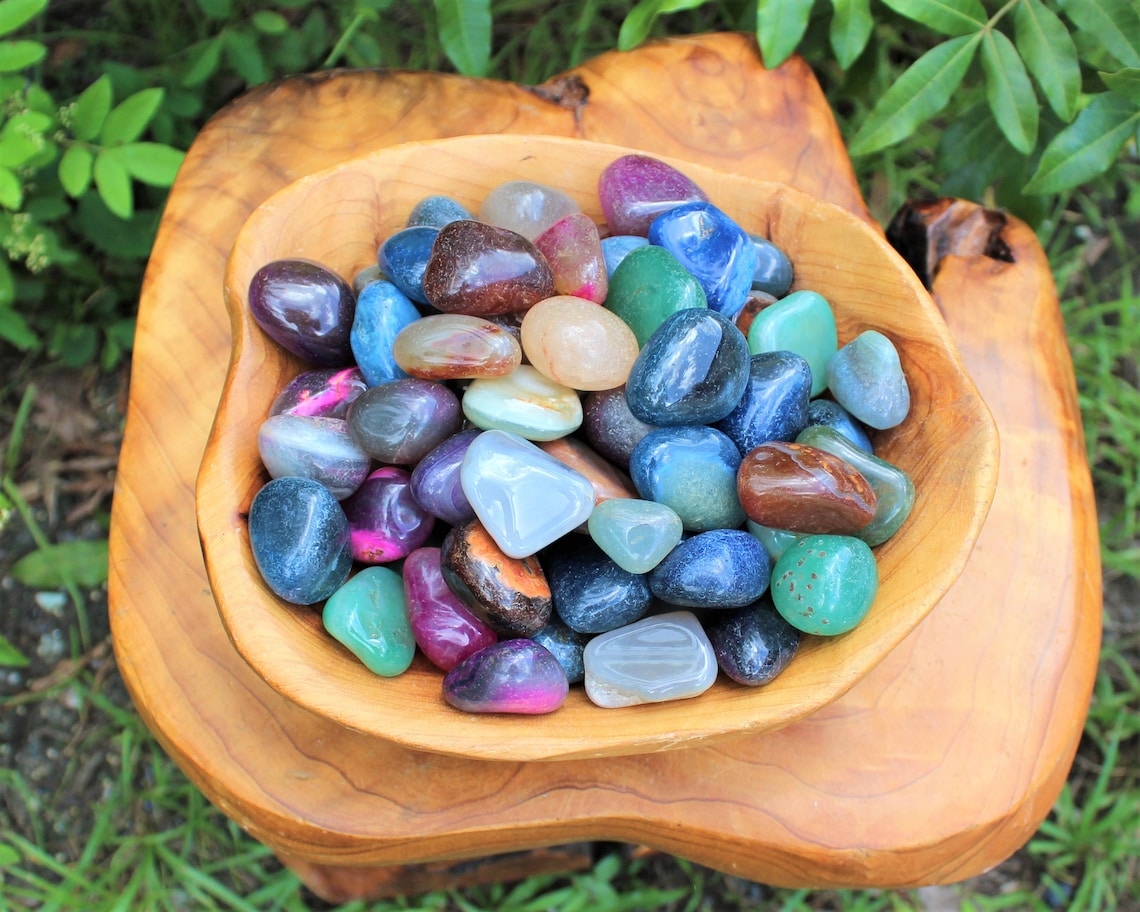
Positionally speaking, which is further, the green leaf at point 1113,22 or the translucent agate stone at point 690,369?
the green leaf at point 1113,22

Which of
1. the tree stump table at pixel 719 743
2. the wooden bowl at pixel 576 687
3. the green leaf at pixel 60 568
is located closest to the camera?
the wooden bowl at pixel 576 687

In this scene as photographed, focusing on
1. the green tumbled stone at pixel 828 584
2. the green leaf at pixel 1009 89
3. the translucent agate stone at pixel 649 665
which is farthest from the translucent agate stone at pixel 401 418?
the green leaf at pixel 1009 89

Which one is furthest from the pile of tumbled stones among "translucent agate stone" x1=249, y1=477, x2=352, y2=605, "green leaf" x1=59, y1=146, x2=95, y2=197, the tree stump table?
"green leaf" x1=59, y1=146, x2=95, y2=197

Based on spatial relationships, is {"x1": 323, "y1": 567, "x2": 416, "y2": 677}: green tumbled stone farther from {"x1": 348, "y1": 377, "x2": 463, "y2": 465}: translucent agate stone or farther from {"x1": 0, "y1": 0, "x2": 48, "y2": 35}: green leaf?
{"x1": 0, "y1": 0, "x2": 48, "y2": 35}: green leaf

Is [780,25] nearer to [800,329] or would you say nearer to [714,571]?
[800,329]

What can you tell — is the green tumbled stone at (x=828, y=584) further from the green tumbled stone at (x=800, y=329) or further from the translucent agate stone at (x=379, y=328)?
the translucent agate stone at (x=379, y=328)
